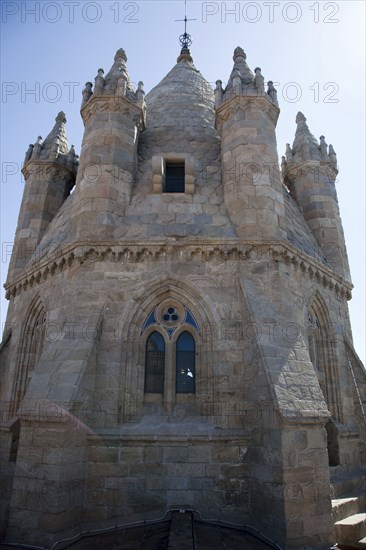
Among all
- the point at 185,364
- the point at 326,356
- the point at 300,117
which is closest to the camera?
the point at 185,364

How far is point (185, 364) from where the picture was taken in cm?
889

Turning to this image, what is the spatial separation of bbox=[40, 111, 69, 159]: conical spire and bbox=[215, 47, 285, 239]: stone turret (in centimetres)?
589

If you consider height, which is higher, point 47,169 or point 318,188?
point 47,169

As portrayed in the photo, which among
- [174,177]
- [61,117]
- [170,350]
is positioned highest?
[61,117]

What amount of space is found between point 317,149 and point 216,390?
9777 millimetres

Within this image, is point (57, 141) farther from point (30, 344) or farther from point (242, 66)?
point (30, 344)

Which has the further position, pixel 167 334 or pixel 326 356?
pixel 326 356

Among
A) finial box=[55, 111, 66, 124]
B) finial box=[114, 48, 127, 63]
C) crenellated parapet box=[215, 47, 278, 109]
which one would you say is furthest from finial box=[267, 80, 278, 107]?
finial box=[55, 111, 66, 124]

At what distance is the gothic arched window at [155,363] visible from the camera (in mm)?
8781

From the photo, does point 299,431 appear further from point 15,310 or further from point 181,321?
point 15,310

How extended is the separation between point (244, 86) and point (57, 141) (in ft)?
22.7

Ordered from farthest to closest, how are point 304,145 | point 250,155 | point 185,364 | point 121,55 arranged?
1. point 304,145
2. point 121,55
3. point 250,155
4. point 185,364

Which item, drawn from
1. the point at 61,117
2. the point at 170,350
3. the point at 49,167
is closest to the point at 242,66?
the point at 49,167

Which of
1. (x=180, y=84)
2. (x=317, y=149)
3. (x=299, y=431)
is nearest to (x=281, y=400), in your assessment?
(x=299, y=431)
